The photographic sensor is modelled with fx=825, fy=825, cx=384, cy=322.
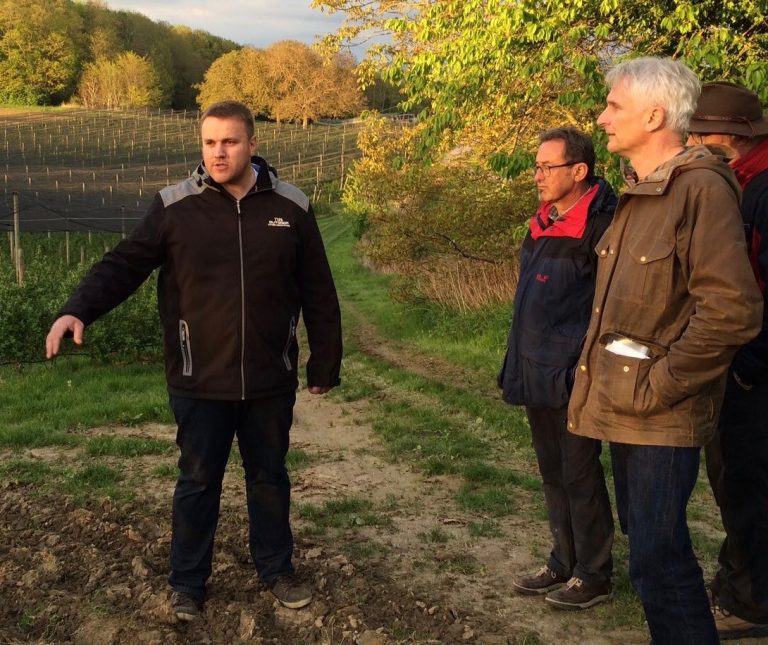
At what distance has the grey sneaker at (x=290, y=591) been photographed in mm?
3621

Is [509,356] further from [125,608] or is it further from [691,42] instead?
[691,42]

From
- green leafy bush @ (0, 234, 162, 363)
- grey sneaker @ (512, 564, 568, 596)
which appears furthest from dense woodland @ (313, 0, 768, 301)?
grey sneaker @ (512, 564, 568, 596)

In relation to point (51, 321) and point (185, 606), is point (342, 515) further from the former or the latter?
point (51, 321)

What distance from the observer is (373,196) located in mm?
13055

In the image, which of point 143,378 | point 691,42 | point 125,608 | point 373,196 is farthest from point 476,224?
point 125,608

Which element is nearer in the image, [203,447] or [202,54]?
[203,447]

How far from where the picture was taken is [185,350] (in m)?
3.49

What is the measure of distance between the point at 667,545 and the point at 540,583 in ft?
4.63

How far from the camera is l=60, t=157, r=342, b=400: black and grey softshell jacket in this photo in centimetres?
346

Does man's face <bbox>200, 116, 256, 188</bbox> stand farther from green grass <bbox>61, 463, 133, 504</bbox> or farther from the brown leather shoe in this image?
the brown leather shoe

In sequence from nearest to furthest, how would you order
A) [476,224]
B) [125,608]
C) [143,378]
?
[125,608]
[143,378]
[476,224]

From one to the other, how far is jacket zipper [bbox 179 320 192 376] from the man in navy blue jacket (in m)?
1.38

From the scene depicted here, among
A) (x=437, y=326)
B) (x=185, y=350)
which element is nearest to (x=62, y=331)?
(x=185, y=350)

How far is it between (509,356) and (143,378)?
21.3 ft
